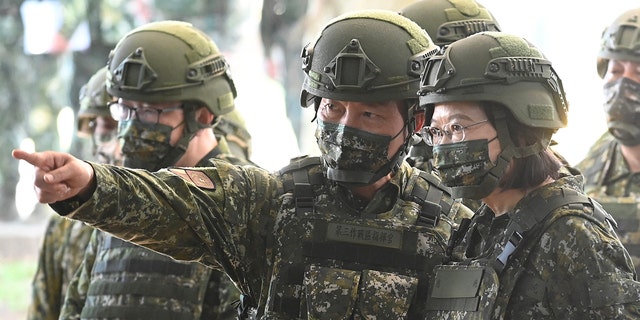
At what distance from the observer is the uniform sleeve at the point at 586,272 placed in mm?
3922

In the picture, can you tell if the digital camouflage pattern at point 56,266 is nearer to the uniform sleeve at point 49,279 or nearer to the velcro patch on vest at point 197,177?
the uniform sleeve at point 49,279

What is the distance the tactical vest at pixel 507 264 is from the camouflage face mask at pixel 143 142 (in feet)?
6.48

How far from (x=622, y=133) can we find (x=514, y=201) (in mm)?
2699

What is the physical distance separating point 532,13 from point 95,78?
645 centimetres

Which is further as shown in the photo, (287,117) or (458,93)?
(287,117)

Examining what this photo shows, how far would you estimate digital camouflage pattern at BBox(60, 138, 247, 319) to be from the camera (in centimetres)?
573

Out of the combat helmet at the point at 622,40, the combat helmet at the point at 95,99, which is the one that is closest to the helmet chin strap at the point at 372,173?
the combat helmet at the point at 622,40

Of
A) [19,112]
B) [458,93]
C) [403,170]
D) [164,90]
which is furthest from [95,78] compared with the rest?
[19,112]

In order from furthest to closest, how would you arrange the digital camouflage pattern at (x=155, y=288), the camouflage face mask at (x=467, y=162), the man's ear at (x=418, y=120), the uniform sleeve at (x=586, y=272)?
1. the digital camouflage pattern at (x=155, y=288)
2. the man's ear at (x=418, y=120)
3. the camouflage face mask at (x=467, y=162)
4. the uniform sleeve at (x=586, y=272)

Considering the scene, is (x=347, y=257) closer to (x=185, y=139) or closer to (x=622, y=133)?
(x=185, y=139)

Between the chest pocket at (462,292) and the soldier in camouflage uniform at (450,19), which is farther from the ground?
A: the soldier in camouflage uniform at (450,19)

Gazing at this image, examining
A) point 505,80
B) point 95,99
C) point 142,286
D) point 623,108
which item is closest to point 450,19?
point 623,108

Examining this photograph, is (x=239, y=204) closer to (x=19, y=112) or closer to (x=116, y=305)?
(x=116, y=305)

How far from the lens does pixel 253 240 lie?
4656mm
